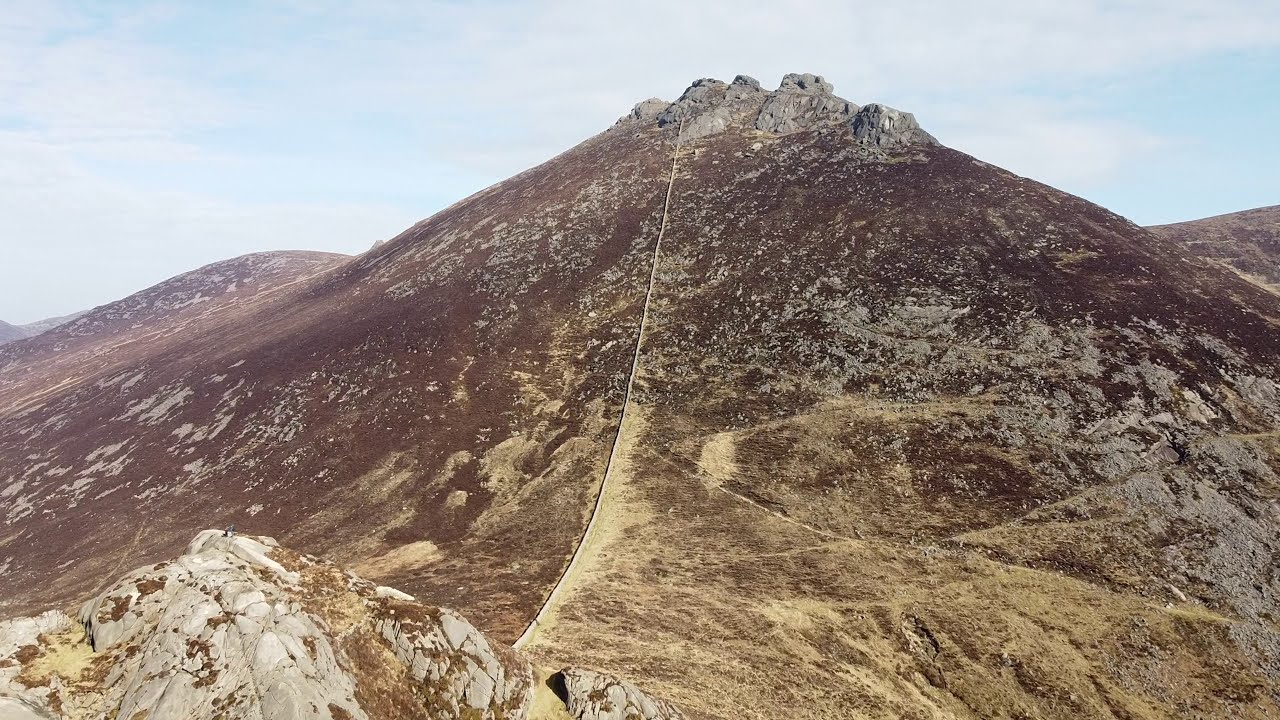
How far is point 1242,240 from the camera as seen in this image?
113 metres

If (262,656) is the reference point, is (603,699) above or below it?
below

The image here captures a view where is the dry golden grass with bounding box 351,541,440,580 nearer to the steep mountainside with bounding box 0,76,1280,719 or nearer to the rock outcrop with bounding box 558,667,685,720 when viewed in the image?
the steep mountainside with bounding box 0,76,1280,719

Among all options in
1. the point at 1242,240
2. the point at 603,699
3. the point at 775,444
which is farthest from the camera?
the point at 1242,240

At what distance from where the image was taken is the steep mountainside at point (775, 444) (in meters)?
36.2

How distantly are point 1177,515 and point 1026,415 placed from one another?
12581 mm

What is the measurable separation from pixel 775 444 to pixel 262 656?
45.9 meters

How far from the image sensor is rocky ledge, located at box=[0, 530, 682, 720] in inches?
632

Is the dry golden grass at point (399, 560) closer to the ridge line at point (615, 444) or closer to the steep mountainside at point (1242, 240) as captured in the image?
the ridge line at point (615, 444)

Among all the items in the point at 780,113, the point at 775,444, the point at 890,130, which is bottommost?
the point at 775,444

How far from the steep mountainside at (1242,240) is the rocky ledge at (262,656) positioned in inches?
4732

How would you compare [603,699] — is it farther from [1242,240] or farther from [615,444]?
A: [1242,240]

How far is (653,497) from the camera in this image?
2053 inches

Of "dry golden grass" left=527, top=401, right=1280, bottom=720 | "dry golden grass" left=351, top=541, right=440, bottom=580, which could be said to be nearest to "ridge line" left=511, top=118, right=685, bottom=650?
"dry golden grass" left=527, top=401, right=1280, bottom=720

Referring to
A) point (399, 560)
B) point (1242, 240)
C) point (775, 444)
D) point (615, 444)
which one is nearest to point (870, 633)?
point (775, 444)
